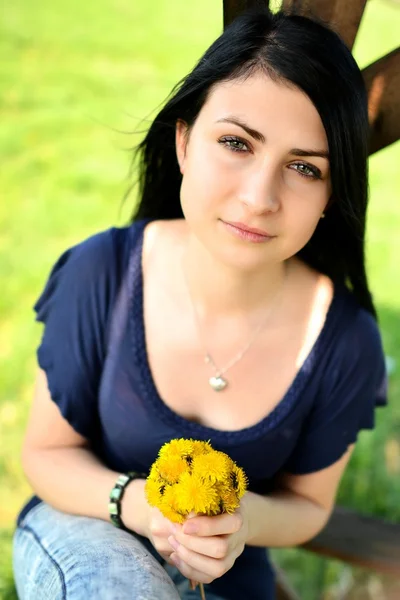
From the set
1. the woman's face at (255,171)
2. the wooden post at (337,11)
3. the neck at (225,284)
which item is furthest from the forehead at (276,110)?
the neck at (225,284)

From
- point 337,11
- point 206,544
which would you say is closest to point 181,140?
point 337,11

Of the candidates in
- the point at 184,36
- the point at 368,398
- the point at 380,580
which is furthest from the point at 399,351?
the point at 184,36

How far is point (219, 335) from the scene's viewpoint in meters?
1.74

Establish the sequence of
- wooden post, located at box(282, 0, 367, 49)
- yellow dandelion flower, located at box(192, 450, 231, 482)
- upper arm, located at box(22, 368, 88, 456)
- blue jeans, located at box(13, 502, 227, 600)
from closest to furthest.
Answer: yellow dandelion flower, located at box(192, 450, 231, 482), blue jeans, located at box(13, 502, 227, 600), wooden post, located at box(282, 0, 367, 49), upper arm, located at box(22, 368, 88, 456)

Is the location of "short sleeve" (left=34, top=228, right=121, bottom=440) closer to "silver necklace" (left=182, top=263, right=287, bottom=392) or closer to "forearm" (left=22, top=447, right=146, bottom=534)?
"forearm" (left=22, top=447, right=146, bottom=534)

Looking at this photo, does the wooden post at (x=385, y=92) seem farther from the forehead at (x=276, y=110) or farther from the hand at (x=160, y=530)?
the hand at (x=160, y=530)

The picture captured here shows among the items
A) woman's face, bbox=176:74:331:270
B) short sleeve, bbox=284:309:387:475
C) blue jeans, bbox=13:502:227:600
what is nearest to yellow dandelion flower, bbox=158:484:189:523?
blue jeans, bbox=13:502:227:600

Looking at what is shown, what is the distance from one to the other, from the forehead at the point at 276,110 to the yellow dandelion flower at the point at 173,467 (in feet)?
1.97

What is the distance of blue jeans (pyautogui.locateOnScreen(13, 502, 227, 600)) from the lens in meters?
1.35

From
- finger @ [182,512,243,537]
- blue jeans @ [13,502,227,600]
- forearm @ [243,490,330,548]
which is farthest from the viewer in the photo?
forearm @ [243,490,330,548]

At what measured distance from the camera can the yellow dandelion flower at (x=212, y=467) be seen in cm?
112

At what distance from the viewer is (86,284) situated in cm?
168

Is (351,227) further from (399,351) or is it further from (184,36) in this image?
(184,36)

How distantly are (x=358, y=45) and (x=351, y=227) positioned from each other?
15.4ft
